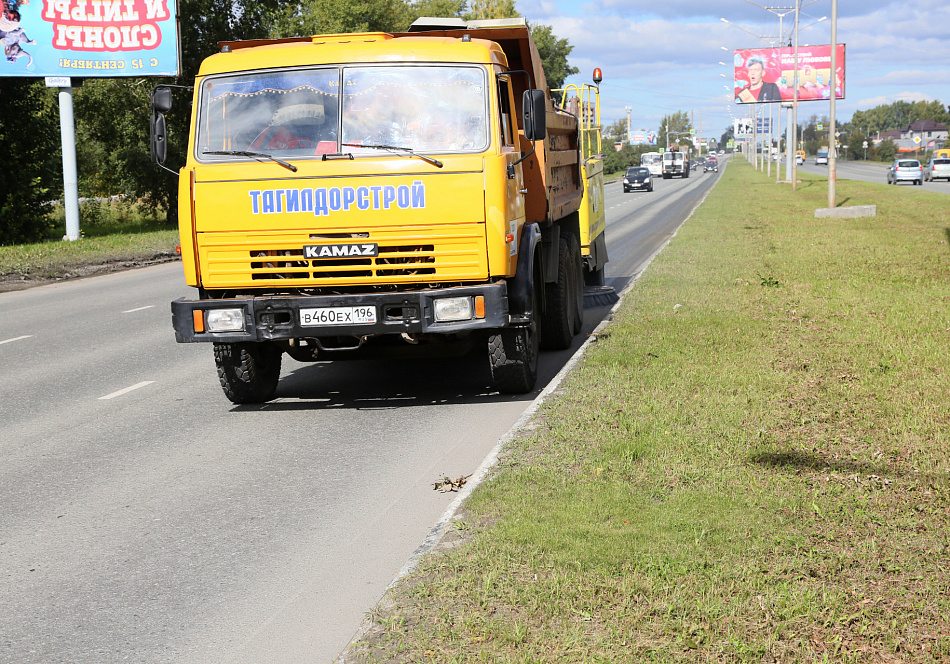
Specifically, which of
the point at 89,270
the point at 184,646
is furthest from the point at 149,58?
the point at 184,646

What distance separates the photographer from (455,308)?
768 cm

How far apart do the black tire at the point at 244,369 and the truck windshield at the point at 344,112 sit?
154cm

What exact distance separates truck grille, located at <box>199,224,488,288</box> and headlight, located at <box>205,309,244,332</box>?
22 centimetres

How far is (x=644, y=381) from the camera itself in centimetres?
804

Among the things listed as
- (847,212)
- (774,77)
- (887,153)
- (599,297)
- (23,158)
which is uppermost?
(774,77)

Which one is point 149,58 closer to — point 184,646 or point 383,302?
point 383,302

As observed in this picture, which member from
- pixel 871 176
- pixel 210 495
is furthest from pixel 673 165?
pixel 210 495

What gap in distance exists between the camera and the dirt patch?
66.7 feet

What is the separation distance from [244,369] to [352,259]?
4.75 feet

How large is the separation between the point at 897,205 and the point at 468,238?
97.7 ft

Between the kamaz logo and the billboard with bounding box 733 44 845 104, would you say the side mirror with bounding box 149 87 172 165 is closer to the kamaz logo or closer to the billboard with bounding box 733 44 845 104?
the kamaz logo

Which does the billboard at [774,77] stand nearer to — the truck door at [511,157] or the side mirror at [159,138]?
the truck door at [511,157]

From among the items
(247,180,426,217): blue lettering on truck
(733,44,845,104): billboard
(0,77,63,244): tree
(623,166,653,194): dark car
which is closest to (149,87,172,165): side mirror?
(247,180,426,217): blue lettering on truck

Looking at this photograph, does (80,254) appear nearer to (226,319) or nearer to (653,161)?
(226,319)
